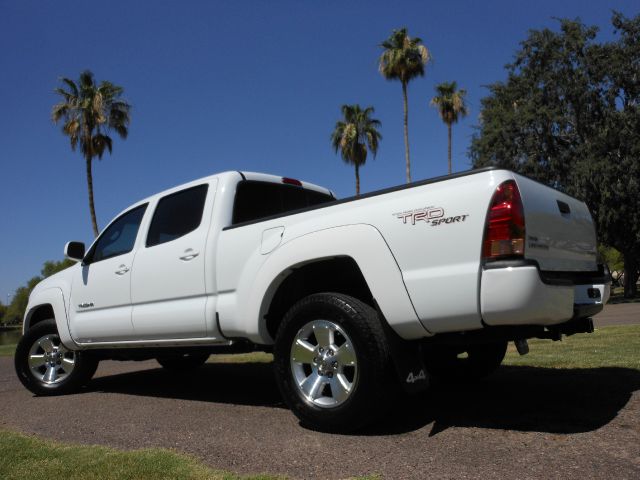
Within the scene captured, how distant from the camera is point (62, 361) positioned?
6.45 meters

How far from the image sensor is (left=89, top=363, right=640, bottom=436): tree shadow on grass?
153 inches

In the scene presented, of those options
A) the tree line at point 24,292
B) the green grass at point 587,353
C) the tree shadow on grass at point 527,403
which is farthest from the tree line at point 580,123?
the tree line at point 24,292

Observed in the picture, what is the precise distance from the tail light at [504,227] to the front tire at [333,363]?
0.92 m

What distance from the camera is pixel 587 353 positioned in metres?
6.98

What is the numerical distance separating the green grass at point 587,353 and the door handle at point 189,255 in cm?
397

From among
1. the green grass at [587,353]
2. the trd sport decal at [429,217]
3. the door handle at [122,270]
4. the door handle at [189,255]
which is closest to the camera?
the trd sport decal at [429,217]

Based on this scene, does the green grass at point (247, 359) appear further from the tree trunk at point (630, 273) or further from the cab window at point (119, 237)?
the tree trunk at point (630, 273)

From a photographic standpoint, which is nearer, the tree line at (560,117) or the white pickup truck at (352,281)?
the white pickup truck at (352,281)

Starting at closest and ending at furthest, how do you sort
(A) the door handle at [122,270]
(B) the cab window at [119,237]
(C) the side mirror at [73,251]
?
(A) the door handle at [122,270] → (B) the cab window at [119,237] → (C) the side mirror at [73,251]

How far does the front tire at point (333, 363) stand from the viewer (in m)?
3.63

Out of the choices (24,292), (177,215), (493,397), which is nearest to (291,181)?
(177,215)

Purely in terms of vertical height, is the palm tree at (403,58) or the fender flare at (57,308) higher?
the palm tree at (403,58)

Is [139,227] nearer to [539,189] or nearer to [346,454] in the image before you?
[346,454]

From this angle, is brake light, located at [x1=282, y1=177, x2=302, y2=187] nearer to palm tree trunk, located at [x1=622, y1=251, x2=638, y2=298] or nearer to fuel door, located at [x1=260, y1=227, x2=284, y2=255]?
fuel door, located at [x1=260, y1=227, x2=284, y2=255]
